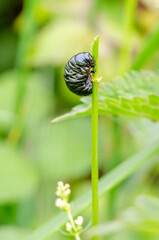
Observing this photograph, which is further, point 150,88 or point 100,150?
point 100,150

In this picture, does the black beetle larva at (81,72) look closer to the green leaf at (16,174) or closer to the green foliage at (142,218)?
the green foliage at (142,218)

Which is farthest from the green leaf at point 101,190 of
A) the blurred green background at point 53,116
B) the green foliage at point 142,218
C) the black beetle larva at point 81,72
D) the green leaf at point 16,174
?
the green leaf at point 16,174

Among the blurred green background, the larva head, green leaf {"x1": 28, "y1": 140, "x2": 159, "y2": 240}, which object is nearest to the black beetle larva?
the larva head

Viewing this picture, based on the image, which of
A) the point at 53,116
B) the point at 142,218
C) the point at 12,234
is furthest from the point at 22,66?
the point at 142,218

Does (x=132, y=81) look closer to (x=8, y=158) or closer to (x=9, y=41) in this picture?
(x=8, y=158)

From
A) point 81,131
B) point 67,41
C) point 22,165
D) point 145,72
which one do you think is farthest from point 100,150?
point 145,72

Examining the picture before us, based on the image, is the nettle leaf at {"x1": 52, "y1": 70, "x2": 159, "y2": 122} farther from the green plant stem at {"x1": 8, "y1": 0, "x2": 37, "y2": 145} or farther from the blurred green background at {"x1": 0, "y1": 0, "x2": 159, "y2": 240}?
the green plant stem at {"x1": 8, "y1": 0, "x2": 37, "y2": 145}
